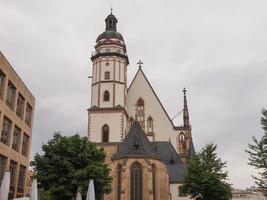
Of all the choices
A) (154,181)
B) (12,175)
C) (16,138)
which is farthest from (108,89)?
(12,175)

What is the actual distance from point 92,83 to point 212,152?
24180 mm

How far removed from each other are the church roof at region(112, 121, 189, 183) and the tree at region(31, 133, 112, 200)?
1403 cm

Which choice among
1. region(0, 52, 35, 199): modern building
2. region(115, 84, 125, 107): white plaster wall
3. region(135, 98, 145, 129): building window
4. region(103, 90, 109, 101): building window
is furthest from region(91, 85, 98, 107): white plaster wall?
region(0, 52, 35, 199): modern building

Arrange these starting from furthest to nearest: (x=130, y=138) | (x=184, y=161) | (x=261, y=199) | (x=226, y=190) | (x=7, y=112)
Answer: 1. (x=261, y=199)
2. (x=184, y=161)
3. (x=130, y=138)
4. (x=226, y=190)
5. (x=7, y=112)

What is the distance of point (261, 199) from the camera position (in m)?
137

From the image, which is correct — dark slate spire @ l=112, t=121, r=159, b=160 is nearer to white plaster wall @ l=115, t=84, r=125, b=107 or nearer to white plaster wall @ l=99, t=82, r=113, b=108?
white plaster wall @ l=115, t=84, r=125, b=107

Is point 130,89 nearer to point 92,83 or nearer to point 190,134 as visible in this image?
point 92,83

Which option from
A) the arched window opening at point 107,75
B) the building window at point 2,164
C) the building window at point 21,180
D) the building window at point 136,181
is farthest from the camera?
the arched window opening at point 107,75

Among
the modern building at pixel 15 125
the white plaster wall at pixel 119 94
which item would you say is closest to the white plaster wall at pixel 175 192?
the white plaster wall at pixel 119 94

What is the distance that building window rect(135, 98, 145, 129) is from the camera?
58500mm

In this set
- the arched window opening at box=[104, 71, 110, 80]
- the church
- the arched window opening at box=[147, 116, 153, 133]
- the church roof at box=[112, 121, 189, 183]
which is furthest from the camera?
the arched window opening at box=[147, 116, 153, 133]

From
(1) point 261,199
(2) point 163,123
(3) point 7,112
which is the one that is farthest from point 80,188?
(1) point 261,199

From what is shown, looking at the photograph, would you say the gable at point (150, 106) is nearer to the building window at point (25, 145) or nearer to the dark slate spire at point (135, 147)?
the dark slate spire at point (135, 147)

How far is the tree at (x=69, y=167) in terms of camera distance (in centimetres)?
3122
